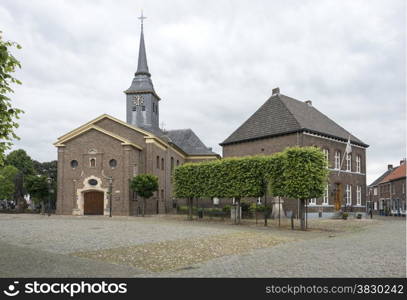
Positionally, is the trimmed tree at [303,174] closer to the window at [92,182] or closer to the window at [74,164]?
the window at [92,182]

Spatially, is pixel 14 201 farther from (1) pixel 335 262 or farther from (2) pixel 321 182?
(1) pixel 335 262

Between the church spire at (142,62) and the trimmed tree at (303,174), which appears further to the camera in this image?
the church spire at (142,62)

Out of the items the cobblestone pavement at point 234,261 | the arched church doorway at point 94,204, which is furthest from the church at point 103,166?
the cobblestone pavement at point 234,261

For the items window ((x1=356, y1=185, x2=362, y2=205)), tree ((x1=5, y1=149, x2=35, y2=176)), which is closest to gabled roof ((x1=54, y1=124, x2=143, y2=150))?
window ((x1=356, y1=185, x2=362, y2=205))

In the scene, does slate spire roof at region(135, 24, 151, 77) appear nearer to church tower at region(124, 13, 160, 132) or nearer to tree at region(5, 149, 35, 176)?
church tower at region(124, 13, 160, 132)

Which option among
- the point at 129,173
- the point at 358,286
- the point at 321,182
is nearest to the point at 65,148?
the point at 129,173

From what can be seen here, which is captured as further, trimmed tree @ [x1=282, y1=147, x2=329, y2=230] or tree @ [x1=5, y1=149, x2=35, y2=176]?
tree @ [x1=5, y1=149, x2=35, y2=176]

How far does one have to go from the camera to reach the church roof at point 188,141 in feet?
197

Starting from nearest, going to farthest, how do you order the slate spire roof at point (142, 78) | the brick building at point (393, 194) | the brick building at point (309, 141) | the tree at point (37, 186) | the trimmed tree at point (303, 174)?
the trimmed tree at point (303, 174), the brick building at point (309, 141), the tree at point (37, 186), the slate spire roof at point (142, 78), the brick building at point (393, 194)

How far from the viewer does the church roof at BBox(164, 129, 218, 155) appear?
5996cm

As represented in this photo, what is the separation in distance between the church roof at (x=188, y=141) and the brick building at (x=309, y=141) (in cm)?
1480

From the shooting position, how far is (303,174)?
25.1 metres

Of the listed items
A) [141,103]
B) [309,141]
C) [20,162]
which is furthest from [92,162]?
[20,162]

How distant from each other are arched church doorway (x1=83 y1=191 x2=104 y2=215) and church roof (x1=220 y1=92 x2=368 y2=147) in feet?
47.3
